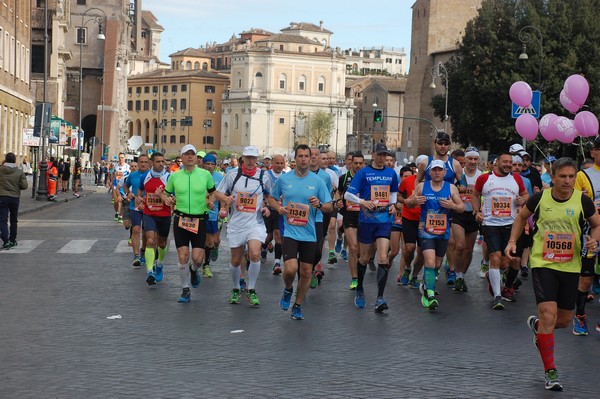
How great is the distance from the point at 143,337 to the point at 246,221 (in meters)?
3.01

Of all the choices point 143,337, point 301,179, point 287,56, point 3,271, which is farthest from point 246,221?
point 287,56

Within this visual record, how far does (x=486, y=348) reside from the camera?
10547 mm

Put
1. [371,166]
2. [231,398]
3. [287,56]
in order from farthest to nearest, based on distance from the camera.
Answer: [287,56] → [371,166] → [231,398]

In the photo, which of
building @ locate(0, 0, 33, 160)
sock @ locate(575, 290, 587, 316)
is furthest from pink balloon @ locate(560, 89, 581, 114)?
building @ locate(0, 0, 33, 160)

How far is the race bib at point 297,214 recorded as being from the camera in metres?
12.4

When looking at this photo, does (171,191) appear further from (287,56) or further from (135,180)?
(287,56)

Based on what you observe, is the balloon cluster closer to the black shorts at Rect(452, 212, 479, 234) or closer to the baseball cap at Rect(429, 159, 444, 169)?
the black shorts at Rect(452, 212, 479, 234)

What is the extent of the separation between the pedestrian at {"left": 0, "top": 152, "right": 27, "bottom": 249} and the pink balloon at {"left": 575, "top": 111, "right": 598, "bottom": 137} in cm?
995

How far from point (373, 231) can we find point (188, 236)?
2.25 meters

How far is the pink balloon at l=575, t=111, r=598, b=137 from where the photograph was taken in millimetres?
18453

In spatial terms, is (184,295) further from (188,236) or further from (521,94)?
(521,94)

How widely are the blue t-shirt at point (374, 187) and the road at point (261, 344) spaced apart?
107 cm

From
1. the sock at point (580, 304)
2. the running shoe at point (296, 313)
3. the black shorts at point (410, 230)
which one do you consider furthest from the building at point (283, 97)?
the sock at point (580, 304)

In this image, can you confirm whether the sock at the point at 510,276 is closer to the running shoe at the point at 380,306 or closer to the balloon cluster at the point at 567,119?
the running shoe at the point at 380,306
